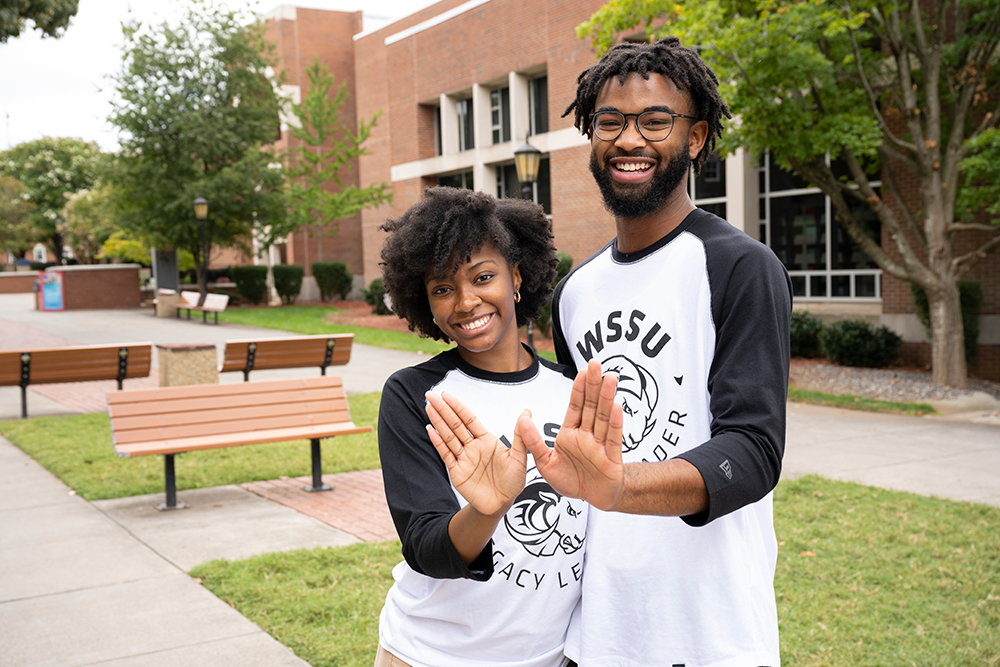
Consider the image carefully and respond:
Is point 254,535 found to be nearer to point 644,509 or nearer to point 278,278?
point 644,509

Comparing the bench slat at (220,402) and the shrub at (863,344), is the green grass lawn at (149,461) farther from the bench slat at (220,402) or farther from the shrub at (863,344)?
the shrub at (863,344)

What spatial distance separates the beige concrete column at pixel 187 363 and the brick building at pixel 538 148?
5.74 meters

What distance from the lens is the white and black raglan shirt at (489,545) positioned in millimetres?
1931

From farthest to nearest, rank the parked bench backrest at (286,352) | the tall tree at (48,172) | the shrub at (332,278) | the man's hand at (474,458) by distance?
1. the tall tree at (48,172)
2. the shrub at (332,278)
3. the parked bench backrest at (286,352)
4. the man's hand at (474,458)

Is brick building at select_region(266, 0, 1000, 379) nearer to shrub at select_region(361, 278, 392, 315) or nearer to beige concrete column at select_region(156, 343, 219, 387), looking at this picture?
shrub at select_region(361, 278, 392, 315)

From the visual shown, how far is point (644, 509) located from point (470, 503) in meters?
0.32

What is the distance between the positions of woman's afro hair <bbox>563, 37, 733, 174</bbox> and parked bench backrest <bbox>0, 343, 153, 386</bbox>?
10.5m

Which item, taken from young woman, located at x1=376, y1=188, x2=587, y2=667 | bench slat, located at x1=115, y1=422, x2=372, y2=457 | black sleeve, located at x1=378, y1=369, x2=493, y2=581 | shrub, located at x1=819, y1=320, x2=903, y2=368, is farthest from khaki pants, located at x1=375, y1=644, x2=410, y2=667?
shrub, located at x1=819, y1=320, x2=903, y2=368

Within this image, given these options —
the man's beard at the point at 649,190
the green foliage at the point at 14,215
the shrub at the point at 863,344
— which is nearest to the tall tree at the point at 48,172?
the green foliage at the point at 14,215

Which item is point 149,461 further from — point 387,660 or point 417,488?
point 417,488

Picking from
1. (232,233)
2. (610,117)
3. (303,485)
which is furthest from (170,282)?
(610,117)

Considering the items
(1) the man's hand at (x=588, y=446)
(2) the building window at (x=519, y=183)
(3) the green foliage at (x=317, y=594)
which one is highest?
(2) the building window at (x=519, y=183)

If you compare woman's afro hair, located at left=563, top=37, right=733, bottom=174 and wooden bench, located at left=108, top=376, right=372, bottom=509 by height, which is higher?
woman's afro hair, located at left=563, top=37, right=733, bottom=174

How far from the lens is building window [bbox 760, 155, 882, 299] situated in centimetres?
1725
